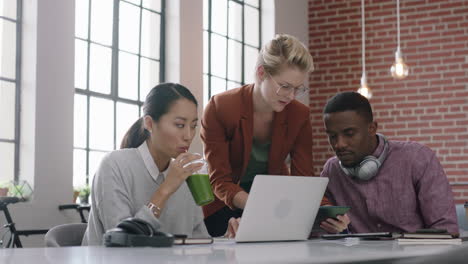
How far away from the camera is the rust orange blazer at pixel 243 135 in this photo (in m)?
2.67

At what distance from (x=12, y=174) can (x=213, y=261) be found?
400 centimetres

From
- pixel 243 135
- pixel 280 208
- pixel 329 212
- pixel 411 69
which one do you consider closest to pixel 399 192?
pixel 329 212

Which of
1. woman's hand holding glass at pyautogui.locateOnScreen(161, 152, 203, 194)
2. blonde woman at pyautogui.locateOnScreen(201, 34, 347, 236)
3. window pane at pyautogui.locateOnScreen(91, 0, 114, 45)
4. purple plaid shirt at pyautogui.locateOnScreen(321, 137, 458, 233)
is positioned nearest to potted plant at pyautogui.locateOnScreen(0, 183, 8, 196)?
window pane at pyautogui.locateOnScreen(91, 0, 114, 45)

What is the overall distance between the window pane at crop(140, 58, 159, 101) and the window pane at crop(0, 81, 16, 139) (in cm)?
140

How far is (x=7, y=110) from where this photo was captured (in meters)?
4.92

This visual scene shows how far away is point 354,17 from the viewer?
25.5 feet

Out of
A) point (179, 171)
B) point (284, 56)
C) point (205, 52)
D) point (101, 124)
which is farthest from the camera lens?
point (205, 52)

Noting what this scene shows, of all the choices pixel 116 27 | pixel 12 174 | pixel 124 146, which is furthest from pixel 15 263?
pixel 116 27

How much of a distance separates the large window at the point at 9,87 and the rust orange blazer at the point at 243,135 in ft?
8.33

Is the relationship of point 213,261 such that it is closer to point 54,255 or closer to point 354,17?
point 54,255

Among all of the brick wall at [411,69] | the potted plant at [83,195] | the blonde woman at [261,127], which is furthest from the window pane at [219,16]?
the blonde woman at [261,127]

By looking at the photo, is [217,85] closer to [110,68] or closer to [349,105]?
[110,68]

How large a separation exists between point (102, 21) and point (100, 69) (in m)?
0.39

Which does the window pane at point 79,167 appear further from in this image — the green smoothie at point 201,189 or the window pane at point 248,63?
the green smoothie at point 201,189
